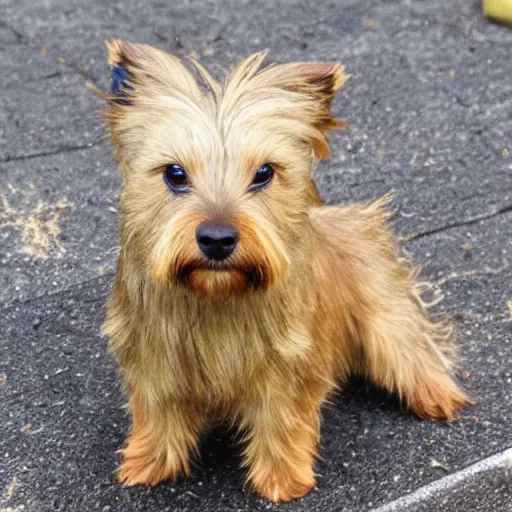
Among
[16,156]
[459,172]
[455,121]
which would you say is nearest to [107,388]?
[16,156]

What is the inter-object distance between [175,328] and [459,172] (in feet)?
8.58

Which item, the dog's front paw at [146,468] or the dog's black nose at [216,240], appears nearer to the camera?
the dog's black nose at [216,240]

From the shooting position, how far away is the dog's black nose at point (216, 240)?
2369 millimetres

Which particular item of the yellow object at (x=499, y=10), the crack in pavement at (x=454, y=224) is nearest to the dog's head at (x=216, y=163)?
the crack in pavement at (x=454, y=224)

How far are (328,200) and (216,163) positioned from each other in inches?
87.2

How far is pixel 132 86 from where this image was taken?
2.66 m

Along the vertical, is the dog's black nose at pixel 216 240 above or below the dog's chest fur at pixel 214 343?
above

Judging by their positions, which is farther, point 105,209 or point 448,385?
point 105,209

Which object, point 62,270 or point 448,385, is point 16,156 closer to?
point 62,270

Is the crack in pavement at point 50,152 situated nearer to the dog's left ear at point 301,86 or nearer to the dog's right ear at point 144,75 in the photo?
the dog's right ear at point 144,75

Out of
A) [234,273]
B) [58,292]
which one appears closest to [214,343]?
[234,273]

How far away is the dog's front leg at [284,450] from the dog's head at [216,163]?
1.94ft

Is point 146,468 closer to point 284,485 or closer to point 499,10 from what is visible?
Result: point 284,485

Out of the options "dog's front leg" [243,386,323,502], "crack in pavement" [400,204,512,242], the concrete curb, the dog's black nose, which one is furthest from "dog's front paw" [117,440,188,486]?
"crack in pavement" [400,204,512,242]
